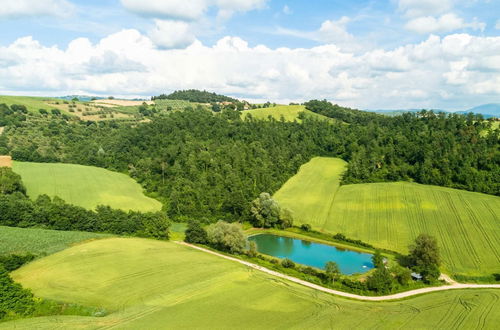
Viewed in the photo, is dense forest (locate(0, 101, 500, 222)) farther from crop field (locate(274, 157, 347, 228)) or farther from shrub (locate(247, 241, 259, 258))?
shrub (locate(247, 241, 259, 258))

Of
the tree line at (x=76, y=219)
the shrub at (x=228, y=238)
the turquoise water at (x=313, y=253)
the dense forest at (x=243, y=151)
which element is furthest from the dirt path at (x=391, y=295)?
the dense forest at (x=243, y=151)

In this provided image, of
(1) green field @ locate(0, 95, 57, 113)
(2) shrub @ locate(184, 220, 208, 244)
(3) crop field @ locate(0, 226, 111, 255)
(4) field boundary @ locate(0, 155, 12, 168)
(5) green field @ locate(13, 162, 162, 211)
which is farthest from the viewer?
(1) green field @ locate(0, 95, 57, 113)

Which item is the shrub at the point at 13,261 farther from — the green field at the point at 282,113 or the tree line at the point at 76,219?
the green field at the point at 282,113

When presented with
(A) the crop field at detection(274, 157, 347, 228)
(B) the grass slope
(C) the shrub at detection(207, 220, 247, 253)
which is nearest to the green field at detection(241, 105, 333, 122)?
(A) the crop field at detection(274, 157, 347, 228)

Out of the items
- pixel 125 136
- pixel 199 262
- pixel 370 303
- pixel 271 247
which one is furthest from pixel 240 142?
pixel 370 303

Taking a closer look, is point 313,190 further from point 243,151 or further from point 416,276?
point 416,276

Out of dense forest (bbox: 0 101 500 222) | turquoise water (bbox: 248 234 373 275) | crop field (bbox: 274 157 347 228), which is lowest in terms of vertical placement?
turquoise water (bbox: 248 234 373 275)
